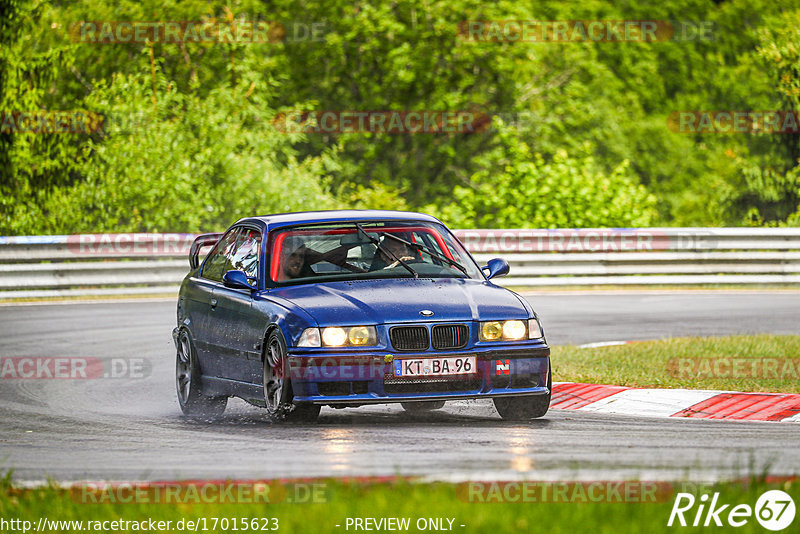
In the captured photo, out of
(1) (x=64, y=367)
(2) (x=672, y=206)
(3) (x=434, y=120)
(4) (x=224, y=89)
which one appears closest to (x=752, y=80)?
(2) (x=672, y=206)

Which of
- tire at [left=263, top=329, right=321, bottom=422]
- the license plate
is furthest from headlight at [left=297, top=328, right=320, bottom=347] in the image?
the license plate

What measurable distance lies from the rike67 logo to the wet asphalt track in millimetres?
693

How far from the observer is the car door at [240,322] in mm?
9984

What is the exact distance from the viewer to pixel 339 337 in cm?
933

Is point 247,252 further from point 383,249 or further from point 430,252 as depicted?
point 430,252

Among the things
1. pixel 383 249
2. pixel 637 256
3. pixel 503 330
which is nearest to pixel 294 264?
pixel 383 249

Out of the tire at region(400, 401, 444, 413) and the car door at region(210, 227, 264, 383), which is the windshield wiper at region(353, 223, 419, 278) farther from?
the tire at region(400, 401, 444, 413)

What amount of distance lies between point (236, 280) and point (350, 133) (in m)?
29.6

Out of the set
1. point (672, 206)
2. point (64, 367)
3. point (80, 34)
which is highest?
point (80, 34)

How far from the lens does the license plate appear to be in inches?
367

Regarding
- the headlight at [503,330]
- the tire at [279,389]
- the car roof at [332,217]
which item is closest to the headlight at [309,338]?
the tire at [279,389]

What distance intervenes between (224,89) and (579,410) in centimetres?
2126

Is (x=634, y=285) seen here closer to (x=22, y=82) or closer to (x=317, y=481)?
(x=22, y=82)

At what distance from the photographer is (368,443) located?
8703mm
